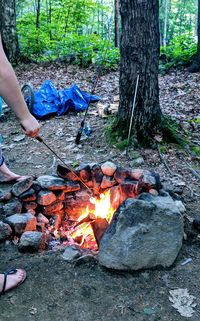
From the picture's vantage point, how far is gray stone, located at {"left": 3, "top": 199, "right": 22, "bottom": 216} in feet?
10.8

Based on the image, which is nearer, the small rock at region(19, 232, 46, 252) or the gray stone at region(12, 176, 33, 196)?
the small rock at region(19, 232, 46, 252)

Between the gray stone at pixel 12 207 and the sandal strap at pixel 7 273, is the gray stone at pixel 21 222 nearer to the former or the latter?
the gray stone at pixel 12 207

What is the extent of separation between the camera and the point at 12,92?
2.02m

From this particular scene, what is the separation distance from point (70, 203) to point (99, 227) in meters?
0.79

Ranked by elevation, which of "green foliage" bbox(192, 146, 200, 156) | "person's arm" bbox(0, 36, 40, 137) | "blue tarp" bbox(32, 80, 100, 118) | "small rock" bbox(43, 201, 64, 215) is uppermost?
"person's arm" bbox(0, 36, 40, 137)

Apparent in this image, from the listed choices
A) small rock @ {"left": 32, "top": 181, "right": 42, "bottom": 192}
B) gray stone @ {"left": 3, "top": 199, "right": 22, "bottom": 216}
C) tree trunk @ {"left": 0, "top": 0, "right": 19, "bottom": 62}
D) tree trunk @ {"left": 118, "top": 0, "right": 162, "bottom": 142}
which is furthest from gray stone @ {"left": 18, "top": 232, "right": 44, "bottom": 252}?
tree trunk @ {"left": 0, "top": 0, "right": 19, "bottom": 62}

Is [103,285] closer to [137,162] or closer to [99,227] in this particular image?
[99,227]

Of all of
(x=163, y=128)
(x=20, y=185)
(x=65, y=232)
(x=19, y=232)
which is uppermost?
(x=163, y=128)

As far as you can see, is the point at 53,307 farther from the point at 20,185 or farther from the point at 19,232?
the point at 20,185

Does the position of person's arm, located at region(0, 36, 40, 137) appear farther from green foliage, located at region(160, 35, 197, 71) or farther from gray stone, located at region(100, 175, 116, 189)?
green foliage, located at region(160, 35, 197, 71)

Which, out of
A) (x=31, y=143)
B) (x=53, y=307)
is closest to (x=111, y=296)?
(x=53, y=307)

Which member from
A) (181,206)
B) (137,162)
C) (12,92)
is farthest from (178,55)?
(12,92)

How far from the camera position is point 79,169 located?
366 cm

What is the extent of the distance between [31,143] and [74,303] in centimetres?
342
